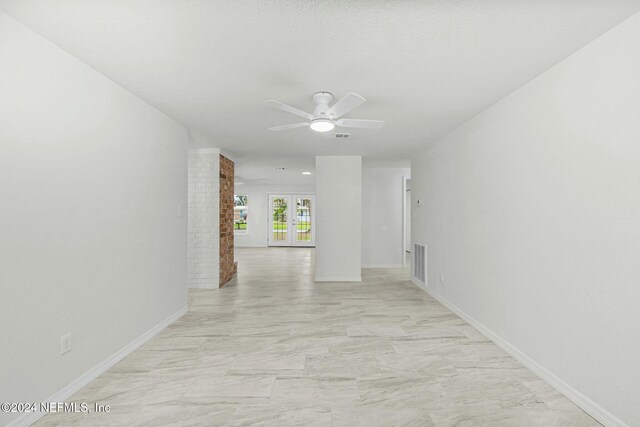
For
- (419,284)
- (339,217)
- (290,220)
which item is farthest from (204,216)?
(290,220)

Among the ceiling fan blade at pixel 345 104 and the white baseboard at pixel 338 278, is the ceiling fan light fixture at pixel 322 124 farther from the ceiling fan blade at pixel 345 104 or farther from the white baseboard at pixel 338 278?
the white baseboard at pixel 338 278

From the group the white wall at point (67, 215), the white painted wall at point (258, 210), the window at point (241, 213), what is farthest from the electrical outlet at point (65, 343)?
the window at point (241, 213)

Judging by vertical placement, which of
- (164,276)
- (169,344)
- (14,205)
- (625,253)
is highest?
(14,205)

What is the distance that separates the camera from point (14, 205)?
1.75 metres

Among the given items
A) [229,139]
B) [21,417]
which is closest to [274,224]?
[229,139]

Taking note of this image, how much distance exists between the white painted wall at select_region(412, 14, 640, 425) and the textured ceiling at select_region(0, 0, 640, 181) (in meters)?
0.24

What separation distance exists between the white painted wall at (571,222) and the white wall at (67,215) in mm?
3319

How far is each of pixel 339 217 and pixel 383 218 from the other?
1.85 meters

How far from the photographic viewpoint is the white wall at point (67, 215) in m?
1.75

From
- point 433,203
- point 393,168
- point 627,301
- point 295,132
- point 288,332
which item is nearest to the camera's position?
point 627,301

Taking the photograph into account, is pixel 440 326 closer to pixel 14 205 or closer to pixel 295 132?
pixel 295 132

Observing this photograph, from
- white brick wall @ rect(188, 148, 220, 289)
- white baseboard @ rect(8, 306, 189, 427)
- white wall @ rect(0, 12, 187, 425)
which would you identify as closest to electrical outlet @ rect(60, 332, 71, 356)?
white wall @ rect(0, 12, 187, 425)

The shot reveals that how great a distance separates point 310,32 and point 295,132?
2310 millimetres

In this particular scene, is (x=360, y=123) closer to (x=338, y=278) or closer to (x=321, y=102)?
(x=321, y=102)
